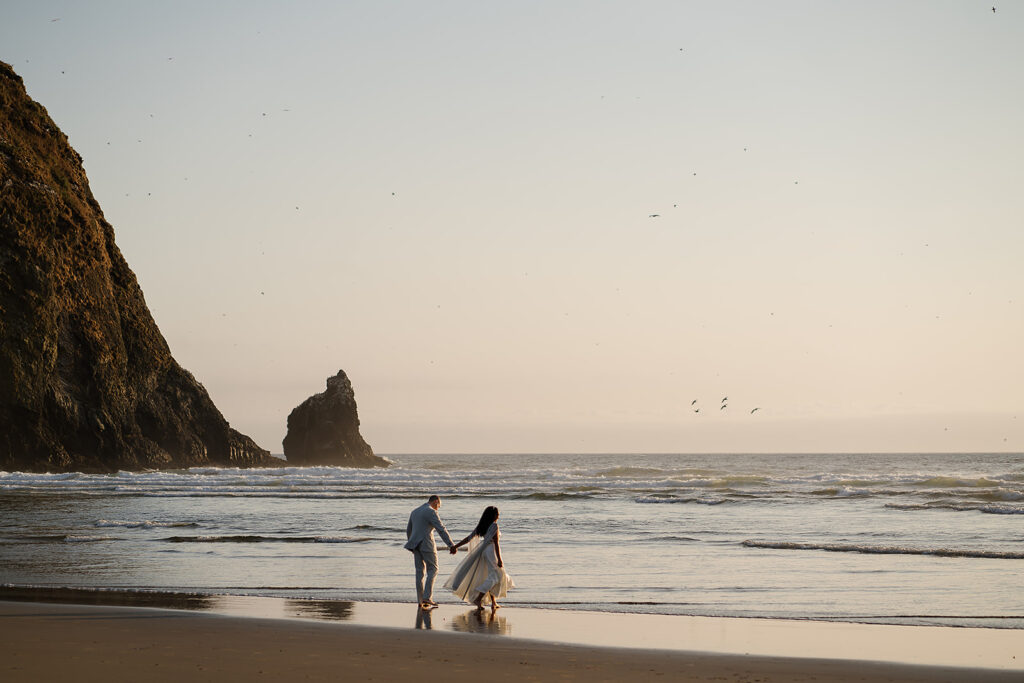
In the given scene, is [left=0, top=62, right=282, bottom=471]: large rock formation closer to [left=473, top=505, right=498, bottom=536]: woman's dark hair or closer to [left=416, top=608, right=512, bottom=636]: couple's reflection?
[left=473, top=505, right=498, bottom=536]: woman's dark hair

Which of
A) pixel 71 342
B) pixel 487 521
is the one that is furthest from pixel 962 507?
pixel 71 342

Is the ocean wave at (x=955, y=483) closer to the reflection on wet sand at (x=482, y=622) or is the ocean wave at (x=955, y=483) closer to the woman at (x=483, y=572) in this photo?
the woman at (x=483, y=572)

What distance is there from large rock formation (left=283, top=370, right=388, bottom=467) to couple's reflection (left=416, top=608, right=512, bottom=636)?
71.6m

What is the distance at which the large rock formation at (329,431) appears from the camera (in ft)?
273

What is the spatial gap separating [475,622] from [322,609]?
2.20 metres

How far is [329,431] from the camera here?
8438 centimetres

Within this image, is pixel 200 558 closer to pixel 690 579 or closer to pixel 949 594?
pixel 690 579

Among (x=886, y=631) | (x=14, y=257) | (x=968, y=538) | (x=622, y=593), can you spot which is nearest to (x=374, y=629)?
(x=622, y=593)

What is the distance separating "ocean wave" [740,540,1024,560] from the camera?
59.7 ft

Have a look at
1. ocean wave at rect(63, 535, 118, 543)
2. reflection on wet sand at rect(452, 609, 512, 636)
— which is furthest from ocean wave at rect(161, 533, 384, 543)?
reflection on wet sand at rect(452, 609, 512, 636)

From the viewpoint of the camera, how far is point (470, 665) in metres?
8.97

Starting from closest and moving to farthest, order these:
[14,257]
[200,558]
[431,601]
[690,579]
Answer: [431,601], [690,579], [200,558], [14,257]

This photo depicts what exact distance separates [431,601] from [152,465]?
50290 mm

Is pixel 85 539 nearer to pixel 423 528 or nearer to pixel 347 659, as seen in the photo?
pixel 423 528
